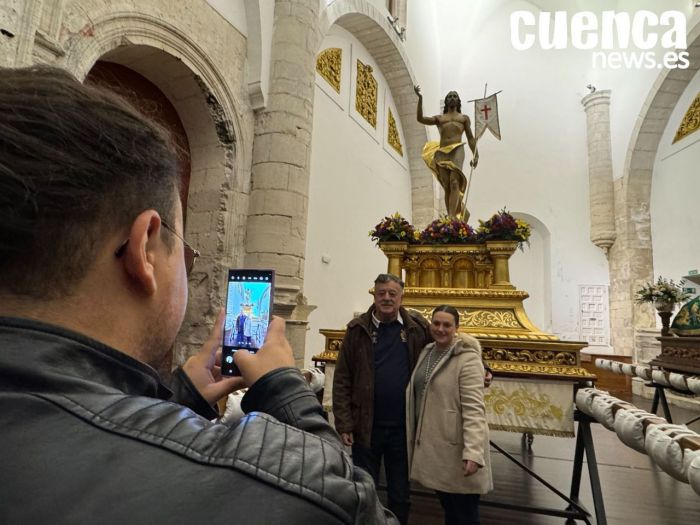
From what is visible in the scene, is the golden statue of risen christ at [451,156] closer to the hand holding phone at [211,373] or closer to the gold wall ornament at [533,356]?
the gold wall ornament at [533,356]

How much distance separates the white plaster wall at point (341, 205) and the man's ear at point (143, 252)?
6.02 m

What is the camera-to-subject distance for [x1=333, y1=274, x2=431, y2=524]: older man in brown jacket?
235 cm

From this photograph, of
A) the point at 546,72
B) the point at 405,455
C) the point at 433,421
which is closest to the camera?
the point at 433,421

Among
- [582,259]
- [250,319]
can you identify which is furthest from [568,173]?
[250,319]

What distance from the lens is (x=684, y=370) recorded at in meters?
4.97

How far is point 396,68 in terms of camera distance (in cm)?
1014

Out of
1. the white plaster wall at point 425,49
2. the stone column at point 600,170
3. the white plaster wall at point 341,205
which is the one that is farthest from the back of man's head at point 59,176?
the stone column at point 600,170

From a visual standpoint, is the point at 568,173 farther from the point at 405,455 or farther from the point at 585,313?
the point at 405,455

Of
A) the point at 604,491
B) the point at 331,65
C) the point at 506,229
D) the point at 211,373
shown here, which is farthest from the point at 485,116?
the point at 211,373

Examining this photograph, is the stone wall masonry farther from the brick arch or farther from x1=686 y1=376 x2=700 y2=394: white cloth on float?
x1=686 y1=376 x2=700 y2=394: white cloth on float

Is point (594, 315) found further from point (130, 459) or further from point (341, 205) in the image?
point (130, 459)

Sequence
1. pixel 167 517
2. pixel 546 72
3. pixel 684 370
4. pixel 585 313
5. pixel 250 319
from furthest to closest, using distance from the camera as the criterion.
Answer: pixel 546 72 < pixel 585 313 < pixel 684 370 < pixel 250 319 < pixel 167 517

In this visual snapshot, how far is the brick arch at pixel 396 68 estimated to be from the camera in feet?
25.8

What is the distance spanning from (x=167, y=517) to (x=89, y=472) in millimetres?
73
